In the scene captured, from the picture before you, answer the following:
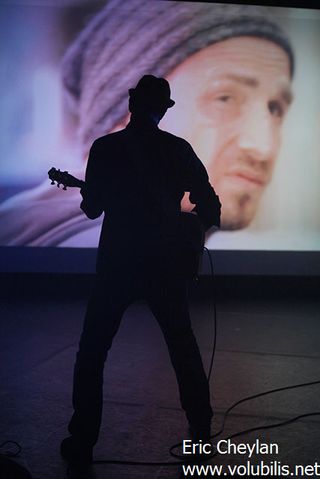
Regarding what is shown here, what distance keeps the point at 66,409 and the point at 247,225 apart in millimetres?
3705

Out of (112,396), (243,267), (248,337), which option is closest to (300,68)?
(243,267)

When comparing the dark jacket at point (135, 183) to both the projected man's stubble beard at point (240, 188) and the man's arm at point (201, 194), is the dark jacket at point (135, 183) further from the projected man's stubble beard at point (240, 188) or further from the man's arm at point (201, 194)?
the projected man's stubble beard at point (240, 188)

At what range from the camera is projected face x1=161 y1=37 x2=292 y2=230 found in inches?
236

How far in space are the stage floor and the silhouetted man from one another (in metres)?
0.31

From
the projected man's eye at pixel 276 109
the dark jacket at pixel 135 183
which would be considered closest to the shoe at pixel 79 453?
the dark jacket at pixel 135 183

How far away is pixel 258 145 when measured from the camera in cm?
608

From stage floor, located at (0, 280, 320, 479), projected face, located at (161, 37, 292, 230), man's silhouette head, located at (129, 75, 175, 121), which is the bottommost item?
stage floor, located at (0, 280, 320, 479)

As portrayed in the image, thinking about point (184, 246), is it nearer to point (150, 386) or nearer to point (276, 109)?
point (150, 386)

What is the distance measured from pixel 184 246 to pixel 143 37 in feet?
14.5

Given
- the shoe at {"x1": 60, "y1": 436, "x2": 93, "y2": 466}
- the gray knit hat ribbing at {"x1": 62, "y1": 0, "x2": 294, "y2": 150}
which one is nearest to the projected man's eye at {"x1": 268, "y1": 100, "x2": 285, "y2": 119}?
the gray knit hat ribbing at {"x1": 62, "y1": 0, "x2": 294, "y2": 150}

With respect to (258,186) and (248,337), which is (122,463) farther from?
(258,186)

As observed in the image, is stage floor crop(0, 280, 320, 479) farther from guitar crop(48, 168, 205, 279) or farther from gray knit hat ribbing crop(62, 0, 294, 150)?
Result: gray knit hat ribbing crop(62, 0, 294, 150)

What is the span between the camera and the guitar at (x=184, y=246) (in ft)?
7.30

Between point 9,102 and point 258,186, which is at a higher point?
point 9,102
